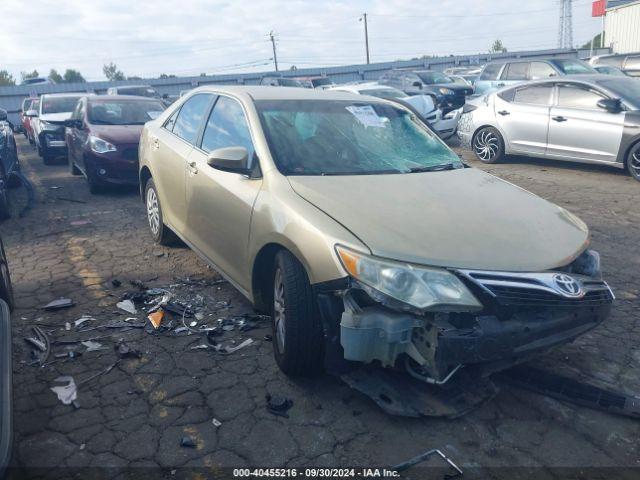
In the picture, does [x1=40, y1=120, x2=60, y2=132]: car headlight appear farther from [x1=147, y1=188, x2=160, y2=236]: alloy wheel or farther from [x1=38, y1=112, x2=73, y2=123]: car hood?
[x1=147, y1=188, x2=160, y2=236]: alloy wheel

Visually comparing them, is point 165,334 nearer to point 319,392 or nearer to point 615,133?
point 319,392

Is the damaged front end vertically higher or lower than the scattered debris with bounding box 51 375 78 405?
higher

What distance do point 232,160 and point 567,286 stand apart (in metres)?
2.15

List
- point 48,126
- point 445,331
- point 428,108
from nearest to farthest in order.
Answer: point 445,331, point 48,126, point 428,108

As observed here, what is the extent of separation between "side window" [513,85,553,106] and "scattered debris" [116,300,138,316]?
322 inches

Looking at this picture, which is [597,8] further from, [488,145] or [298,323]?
[298,323]

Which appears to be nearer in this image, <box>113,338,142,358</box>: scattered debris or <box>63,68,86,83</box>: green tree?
<box>113,338,142,358</box>: scattered debris

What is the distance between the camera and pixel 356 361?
2939mm

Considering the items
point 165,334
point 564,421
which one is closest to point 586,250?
point 564,421

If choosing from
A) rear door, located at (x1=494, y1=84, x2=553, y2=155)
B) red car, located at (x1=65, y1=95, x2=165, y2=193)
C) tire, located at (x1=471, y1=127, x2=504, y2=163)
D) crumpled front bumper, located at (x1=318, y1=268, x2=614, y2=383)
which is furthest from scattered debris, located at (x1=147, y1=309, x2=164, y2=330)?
tire, located at (x1=471, y1=127, x2=504, y2=163)

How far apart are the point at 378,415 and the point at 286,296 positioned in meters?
0.84

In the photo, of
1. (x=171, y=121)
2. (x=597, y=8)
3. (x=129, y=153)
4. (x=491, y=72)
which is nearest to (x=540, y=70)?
(x=491, y=72)

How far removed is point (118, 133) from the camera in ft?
29.1

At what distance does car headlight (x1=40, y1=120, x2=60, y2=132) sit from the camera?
1293cm
